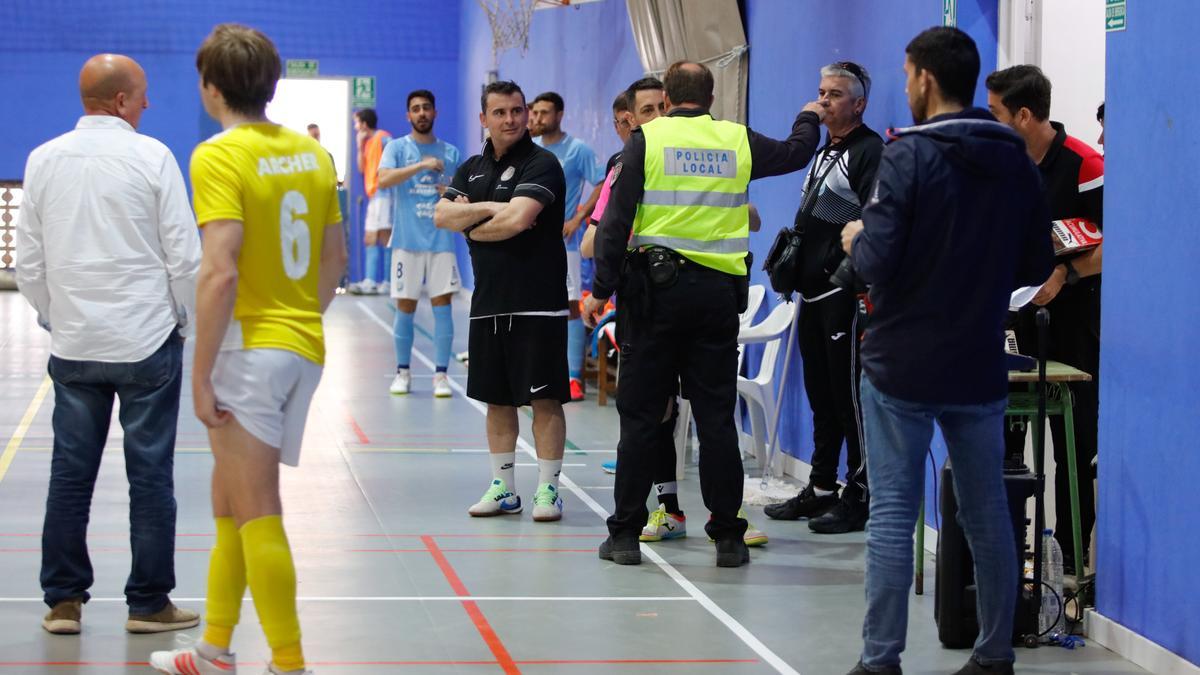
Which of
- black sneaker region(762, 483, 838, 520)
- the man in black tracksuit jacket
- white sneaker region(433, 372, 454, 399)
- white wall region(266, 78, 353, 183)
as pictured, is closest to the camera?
the man in black tracksuit jacket

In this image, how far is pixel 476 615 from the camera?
4438 millimetres

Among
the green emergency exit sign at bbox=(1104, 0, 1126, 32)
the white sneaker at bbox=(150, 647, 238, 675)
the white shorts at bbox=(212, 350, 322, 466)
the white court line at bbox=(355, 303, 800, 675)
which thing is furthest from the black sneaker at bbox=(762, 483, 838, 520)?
the white shorts at bbox=(212, 350, 322, 466)

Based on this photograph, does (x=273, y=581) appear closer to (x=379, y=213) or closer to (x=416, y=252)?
(x=416, y=252)

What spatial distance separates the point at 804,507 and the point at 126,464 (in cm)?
288

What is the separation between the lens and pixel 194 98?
18078mm

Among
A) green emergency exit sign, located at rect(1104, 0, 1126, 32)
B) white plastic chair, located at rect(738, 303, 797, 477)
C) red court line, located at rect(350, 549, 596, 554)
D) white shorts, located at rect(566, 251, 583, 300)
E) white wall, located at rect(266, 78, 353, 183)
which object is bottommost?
red court line, located at rect(350, 549, 596, 554)

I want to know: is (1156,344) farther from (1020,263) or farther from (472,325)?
(472,325)

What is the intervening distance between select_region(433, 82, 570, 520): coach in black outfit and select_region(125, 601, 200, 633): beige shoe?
5.73ft

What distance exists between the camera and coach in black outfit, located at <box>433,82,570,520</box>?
5.62m

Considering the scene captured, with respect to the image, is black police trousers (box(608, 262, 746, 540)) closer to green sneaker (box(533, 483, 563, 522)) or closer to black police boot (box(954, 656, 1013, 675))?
green sneaker (box(533, 483, 563, 522))

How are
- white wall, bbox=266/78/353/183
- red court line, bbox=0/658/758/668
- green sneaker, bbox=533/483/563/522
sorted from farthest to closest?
white wall, bbox=266/78/353/183, green sneaker, bbox=533/483/563/522, red court line, bbox=0/658/758/668

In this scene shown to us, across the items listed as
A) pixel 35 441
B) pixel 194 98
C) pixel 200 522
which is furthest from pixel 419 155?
pixel 194 98

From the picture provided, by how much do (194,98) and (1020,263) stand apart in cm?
1595

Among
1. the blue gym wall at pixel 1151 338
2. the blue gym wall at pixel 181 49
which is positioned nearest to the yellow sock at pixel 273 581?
the blue gym wall at pixel 1151 338
